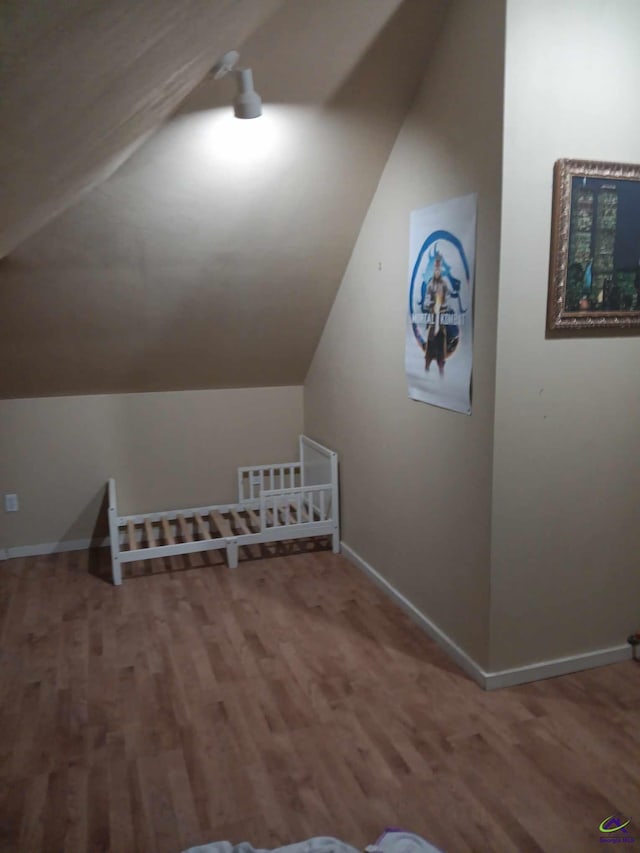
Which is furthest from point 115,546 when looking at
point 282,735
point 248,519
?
point 282,735

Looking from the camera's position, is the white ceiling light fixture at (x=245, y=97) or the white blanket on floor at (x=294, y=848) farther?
the white ceiling light fixture at (x=245, y=97)

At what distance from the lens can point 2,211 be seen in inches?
61.2

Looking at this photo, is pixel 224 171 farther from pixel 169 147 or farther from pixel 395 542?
pixel 395 542

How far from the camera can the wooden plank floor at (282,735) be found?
75.3 inches

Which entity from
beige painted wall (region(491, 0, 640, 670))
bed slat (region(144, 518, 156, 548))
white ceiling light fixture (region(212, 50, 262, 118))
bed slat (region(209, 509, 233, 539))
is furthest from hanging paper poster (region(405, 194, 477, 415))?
bed slat (region(144, 518, 156, 548))

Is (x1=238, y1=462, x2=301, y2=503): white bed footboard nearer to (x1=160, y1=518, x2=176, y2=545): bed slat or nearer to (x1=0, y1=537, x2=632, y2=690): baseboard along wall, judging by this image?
(x1=160, y1=518, x2=176, y2=545): bed slat

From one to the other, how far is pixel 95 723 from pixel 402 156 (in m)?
2.57

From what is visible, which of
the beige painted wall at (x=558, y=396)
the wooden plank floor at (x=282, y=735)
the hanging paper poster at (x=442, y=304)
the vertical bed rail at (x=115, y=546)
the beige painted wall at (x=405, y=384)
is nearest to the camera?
the wooden plank floor at (x=282, y=735)

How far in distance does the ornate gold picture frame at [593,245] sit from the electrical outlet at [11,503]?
3144mm

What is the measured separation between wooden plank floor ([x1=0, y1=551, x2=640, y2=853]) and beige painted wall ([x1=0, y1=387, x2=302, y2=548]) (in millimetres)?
800

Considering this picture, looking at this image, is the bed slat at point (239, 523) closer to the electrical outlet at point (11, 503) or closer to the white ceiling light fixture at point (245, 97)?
the electrical outlet at point (11, 503)

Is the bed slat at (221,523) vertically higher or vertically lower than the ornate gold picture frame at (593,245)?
lower

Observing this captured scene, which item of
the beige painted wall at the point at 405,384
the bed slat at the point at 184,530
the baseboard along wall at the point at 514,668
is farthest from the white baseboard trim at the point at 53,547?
the baseboard along wall at the point at 514,668

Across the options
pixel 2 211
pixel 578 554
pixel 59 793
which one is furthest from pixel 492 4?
pixel 59 793
